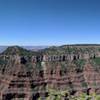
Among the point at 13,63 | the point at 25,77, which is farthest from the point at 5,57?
the point at 25,77

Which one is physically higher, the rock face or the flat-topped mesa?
the flat-topped mesa

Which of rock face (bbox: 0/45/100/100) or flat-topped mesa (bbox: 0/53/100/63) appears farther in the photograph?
flat-topped mesa (bbox: 0/53/100/63)

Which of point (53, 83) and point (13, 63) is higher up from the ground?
point (13, 63)

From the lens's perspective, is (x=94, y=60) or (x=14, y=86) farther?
(x=94, y=60)

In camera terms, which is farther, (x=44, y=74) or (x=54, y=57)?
(x=54, y=57)

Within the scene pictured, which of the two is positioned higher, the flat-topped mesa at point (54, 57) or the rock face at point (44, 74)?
the flat-topped mesa at point (54, 57)

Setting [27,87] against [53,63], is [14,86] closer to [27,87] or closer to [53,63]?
[27,87]

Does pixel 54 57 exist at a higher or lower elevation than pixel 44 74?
higher

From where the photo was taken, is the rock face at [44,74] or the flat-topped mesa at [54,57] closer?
the rock face at [44,74]
